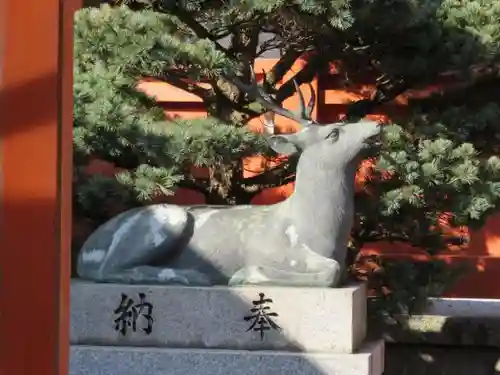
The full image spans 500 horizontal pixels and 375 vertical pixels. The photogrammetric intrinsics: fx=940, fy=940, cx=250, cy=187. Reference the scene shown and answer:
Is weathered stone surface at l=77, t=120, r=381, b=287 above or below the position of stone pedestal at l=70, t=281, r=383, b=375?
above

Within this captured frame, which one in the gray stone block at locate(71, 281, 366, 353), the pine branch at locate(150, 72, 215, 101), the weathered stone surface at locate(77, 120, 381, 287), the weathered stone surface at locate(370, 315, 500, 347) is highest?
the pine branch at locate(150, 72, 215, 101)

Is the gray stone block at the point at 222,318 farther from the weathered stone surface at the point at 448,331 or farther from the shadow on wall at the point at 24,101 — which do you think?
the shadow on wall at the point at 24,101

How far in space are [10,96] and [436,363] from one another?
14.0 ft

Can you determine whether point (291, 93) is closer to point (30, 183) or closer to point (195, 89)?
point (195, 89)

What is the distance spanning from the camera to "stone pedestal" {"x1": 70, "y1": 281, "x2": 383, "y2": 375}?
3791mm

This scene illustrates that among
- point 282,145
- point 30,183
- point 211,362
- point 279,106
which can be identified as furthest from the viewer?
point 279,106

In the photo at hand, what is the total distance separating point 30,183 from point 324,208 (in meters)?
2.17

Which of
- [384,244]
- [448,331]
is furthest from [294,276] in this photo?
[384,244]

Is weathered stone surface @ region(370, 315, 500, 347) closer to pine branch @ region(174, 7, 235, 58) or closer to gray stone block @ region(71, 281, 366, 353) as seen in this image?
gray stone block @ region(71, 281, 366, 353)

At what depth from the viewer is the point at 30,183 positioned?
196 centimetres

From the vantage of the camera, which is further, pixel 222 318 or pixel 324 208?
pixel 324 208

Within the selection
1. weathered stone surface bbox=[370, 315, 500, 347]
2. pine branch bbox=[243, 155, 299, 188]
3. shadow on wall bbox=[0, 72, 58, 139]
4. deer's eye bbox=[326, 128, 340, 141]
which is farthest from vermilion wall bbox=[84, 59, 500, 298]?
shadow on wall bbox=[0, 72, 58, 139]

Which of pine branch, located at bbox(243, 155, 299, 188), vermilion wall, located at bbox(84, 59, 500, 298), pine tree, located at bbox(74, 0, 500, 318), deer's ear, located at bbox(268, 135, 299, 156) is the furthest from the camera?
vermilion wall, located at bbox(84, 59, 500, 298)

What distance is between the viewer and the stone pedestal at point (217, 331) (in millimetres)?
3791
